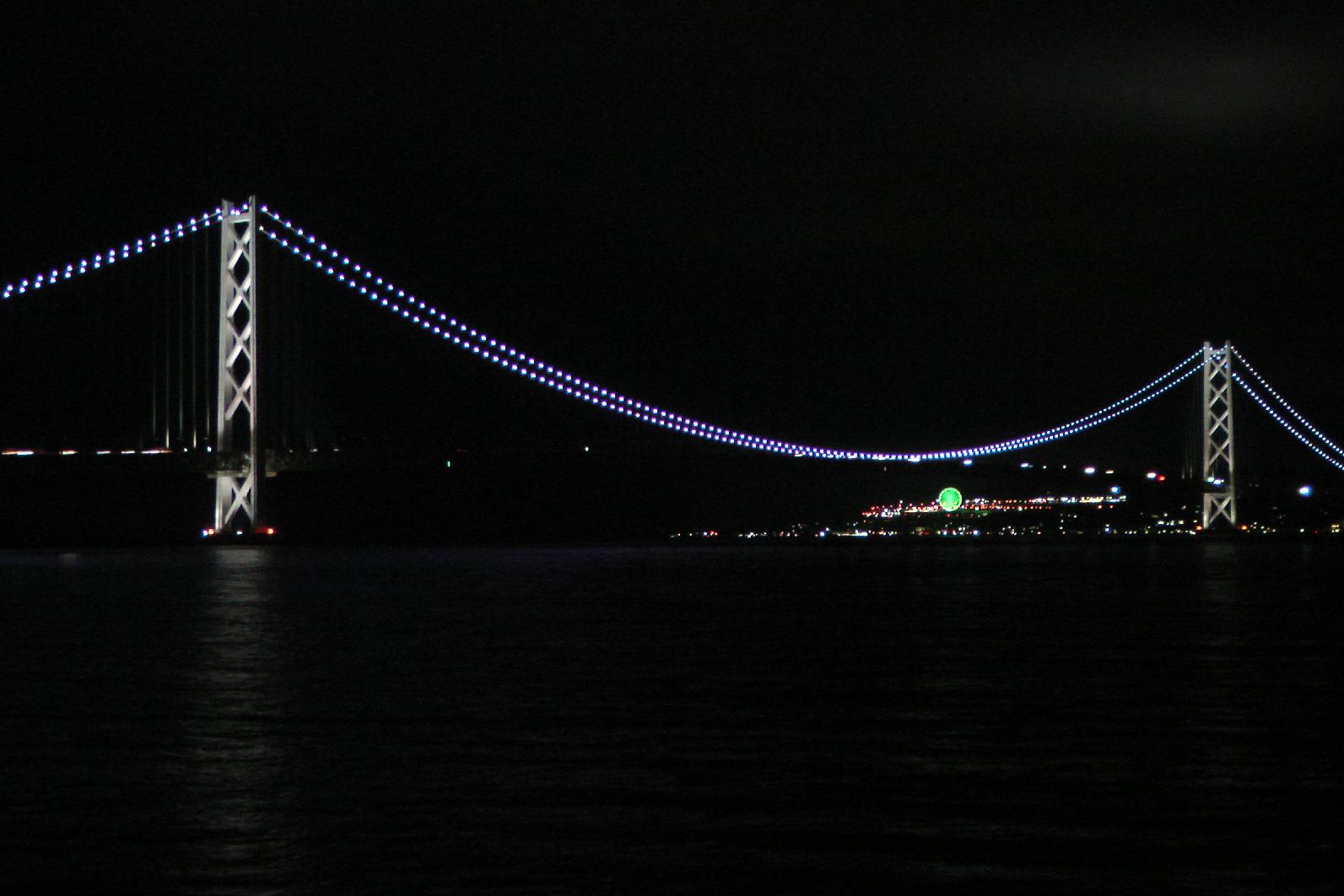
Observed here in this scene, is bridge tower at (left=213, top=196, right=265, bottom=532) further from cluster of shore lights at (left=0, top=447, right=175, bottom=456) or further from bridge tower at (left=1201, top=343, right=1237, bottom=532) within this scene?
A: bridge tower at (left=1201, top=343, right=1237, bottom=532)

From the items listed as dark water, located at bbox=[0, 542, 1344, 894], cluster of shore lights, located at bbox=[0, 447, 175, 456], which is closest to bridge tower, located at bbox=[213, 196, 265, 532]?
cluster of shore lights, located at bbox=[0, 447, 175, 456]

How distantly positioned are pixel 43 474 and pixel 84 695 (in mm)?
34223

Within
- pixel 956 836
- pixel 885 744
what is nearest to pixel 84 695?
pixel 885 744

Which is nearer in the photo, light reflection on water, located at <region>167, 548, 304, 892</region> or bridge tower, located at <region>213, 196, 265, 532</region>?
light reflection on water, located at <region>167, 548, 304, 892</region>

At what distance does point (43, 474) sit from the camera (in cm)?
4228

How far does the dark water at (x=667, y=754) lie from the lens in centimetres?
527

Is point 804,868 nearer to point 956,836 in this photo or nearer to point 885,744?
point 956,836

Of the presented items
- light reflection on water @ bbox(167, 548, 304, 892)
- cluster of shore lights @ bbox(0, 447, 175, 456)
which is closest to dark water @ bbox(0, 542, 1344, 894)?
light reflection on water @ bbox(167, 548, 304, 892)

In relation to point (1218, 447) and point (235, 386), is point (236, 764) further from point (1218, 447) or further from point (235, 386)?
point (1218, 447)

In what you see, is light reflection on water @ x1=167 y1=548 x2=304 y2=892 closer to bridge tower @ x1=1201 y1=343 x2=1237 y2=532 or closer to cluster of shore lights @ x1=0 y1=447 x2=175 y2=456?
cluster of shore lights @ x1=0 y1=447 x2=175 y2=456

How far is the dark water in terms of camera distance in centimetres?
527

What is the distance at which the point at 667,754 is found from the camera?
7.48 metres

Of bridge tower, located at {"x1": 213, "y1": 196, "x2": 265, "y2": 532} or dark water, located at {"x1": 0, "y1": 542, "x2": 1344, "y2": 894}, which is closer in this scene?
dark water, located at {"x1": 0, "y1": 542, "x2": 1344, "y2": 894}

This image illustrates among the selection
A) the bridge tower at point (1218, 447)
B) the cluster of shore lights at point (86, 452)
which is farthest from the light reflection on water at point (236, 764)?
the bridge tower at point (1218, 447)
